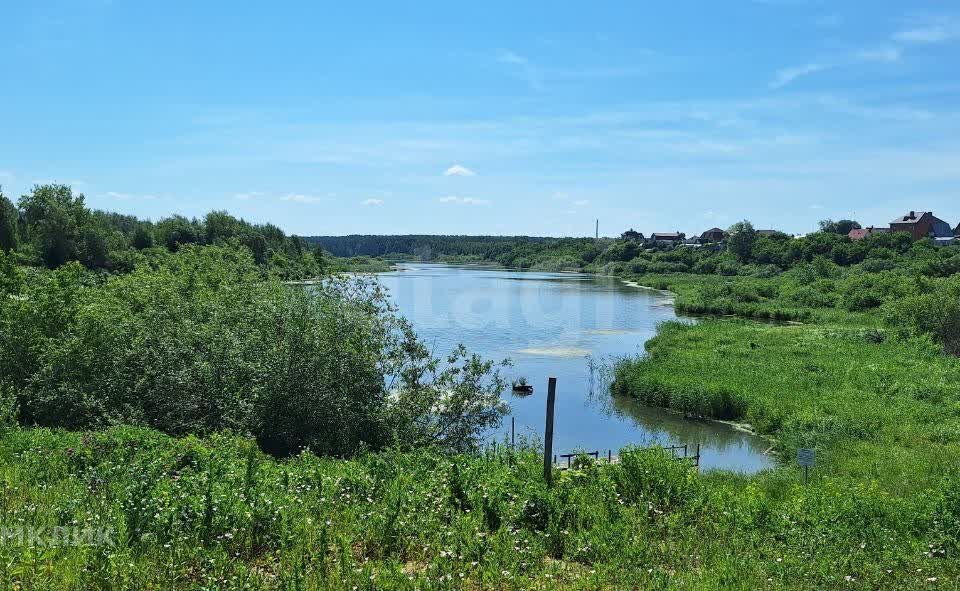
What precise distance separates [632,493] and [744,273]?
341 feet

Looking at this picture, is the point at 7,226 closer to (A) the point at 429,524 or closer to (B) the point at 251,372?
(B) the point at 251,372

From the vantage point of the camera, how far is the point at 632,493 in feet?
35.5

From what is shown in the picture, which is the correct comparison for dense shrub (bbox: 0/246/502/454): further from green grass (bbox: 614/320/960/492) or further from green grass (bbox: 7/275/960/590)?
green grass (bbox: 614/320/960/492)

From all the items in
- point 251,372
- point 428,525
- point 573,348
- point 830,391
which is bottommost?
point 573,348

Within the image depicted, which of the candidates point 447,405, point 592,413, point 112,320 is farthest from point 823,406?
point 112,320

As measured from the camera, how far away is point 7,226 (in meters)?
58.6

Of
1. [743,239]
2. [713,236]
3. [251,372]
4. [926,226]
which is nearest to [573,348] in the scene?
[251,372]

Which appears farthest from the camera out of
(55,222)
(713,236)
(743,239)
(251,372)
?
(713,236)

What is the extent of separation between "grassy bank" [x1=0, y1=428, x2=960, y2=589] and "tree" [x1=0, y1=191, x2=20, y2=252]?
57.7m

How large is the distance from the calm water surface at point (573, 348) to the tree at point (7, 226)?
116 feet

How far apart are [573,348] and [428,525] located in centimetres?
3489

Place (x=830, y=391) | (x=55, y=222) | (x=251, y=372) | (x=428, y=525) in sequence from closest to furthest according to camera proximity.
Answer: (x=428, y=525) → (x=251, y=372) → (x=830, y=391) → (x=55, y=222)

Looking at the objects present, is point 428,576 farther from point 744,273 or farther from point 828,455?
point 744,273

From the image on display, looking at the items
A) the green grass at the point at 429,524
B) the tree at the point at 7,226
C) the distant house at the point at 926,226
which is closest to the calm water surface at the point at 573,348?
the green grass at the point at 429,524
